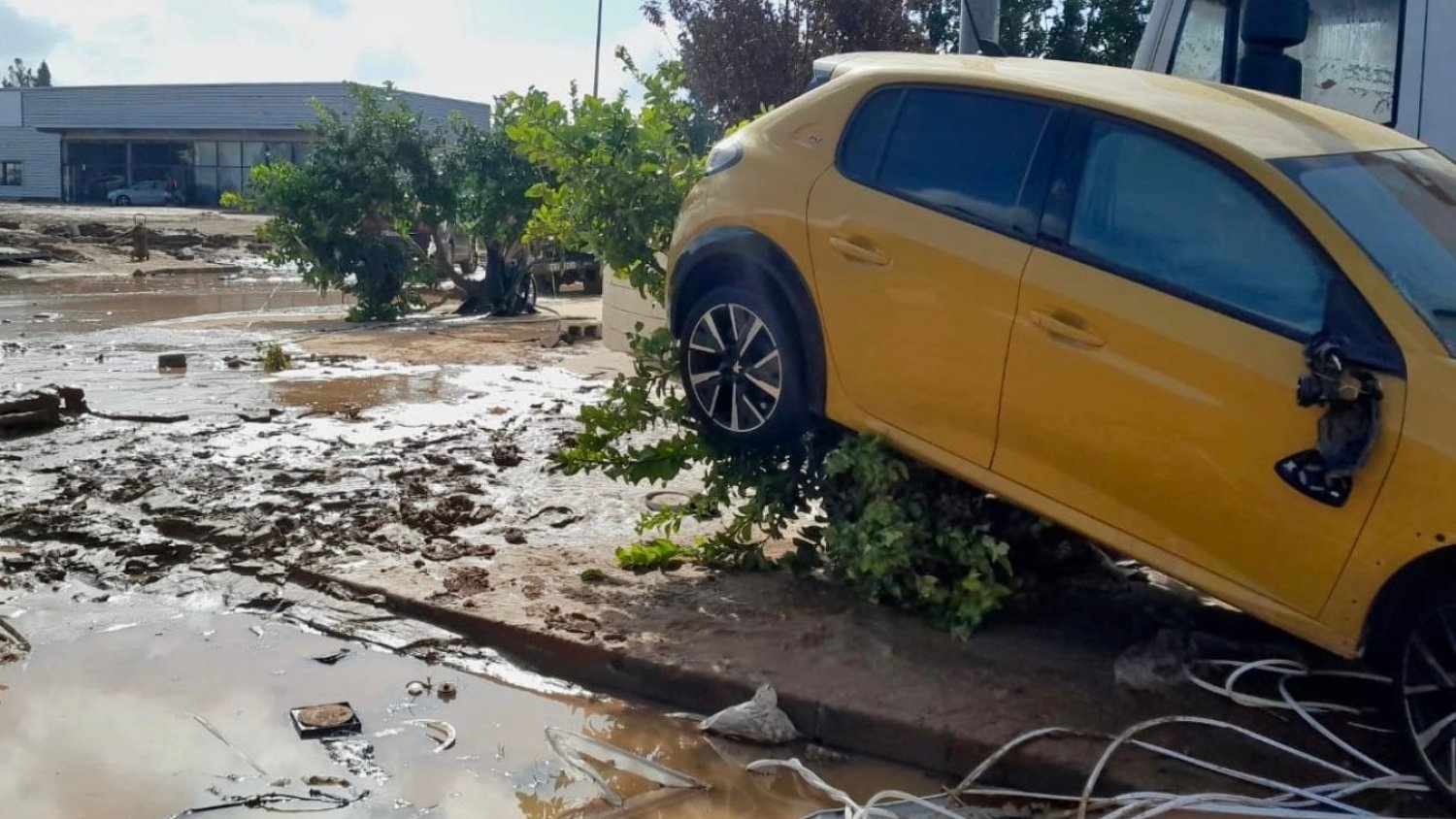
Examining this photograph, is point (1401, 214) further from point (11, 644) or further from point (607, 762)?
point (11, 644)

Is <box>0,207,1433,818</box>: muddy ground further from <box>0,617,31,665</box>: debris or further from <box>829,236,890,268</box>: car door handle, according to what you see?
<box>829,236,890,268</box>: car door handle

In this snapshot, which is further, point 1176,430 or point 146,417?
point 146,417

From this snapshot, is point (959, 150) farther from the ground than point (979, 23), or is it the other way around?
point (979, 23)

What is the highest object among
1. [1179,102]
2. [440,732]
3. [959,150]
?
[1179,102]

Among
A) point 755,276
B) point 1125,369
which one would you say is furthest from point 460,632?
point 1125,369

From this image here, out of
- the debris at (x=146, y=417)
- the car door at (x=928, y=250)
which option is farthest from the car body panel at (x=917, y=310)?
the debris at (x=146, y=417)

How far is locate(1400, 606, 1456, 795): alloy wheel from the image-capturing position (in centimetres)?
403

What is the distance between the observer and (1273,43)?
20.7 feet

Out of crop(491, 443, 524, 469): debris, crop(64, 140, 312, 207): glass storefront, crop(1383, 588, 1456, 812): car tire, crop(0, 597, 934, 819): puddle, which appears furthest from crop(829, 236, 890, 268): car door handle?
crop(64, 140, 312, 207): glass storefront

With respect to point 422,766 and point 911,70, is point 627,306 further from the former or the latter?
point 422,766

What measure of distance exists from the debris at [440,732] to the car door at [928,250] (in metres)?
1.85

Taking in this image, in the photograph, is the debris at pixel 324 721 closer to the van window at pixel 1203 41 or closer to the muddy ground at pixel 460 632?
the muddy ground at pixel 460 632

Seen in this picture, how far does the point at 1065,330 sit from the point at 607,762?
6.60 ft

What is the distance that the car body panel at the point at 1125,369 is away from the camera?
415cm
